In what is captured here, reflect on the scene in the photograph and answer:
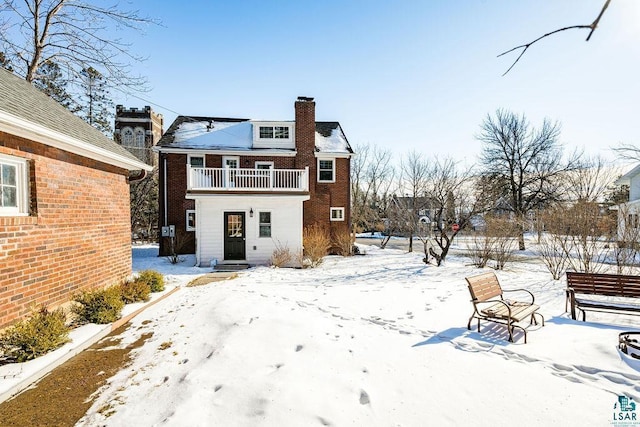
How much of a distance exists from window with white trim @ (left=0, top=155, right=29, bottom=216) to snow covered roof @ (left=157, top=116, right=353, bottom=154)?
464 inches

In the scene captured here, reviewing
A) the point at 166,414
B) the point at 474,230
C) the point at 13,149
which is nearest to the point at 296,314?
the point at 166,414

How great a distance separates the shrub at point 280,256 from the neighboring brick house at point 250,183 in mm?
159

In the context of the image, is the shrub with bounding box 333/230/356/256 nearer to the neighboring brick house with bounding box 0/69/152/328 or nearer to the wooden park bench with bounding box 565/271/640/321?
the wooden park bench with bounding box 565/271/640/321

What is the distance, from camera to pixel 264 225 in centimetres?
1390

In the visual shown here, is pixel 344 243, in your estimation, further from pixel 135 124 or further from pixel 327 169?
pixel 135 124

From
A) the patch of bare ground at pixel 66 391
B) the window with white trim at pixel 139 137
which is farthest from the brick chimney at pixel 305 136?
the window with white trim at pixel 139 137

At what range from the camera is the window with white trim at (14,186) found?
4594 mm

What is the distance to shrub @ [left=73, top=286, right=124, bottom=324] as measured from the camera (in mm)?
5617

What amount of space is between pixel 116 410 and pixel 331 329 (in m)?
3.05

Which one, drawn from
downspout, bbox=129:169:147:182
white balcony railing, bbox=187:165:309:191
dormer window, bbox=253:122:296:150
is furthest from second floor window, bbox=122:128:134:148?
downspout, bbox=129:169:147:182

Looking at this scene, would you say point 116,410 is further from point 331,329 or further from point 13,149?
point 13,149

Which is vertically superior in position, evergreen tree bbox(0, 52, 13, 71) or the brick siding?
evergreen tree bbox(0, 52, 13, 71)

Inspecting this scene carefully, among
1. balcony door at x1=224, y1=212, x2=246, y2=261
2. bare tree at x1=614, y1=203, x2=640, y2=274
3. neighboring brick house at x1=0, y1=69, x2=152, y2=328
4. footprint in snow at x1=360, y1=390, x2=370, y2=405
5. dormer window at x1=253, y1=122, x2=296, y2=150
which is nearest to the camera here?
footprint in snow at x1=360, y1=390, x2=370, y2=405

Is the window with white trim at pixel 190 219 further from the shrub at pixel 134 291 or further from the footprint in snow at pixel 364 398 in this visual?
the footprint in snow at pixel 364 398
